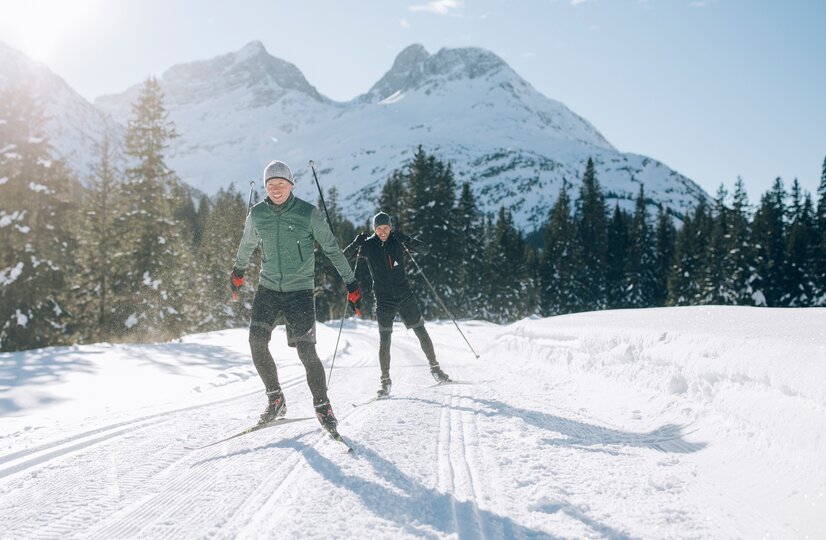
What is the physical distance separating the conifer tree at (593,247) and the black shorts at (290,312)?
56624mm

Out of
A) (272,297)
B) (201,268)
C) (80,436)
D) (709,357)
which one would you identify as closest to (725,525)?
(709,357)

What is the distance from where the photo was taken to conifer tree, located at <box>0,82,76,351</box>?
1750cm

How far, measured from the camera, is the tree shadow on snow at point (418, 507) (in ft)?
8.61

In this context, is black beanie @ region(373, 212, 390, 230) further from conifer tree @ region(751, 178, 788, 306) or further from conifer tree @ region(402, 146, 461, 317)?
conifer tree @ region(751, 178, 788, 306)

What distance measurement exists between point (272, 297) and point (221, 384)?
3.88 m

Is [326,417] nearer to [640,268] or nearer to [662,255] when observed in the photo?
[640,268]

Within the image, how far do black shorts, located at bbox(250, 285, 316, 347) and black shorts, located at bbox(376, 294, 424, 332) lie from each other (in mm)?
2614

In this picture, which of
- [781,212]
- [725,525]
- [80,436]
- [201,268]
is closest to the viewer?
[725,525]

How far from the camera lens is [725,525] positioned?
2678 mm

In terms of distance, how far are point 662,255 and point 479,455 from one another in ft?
222

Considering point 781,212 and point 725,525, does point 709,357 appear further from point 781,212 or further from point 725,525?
point 781,212

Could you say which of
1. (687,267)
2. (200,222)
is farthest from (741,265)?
(200,222)

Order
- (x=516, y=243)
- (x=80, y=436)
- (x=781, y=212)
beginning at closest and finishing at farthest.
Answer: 1. (x=80, y=436)
2. (x=781, y=212)
3. (x=516, y=243)

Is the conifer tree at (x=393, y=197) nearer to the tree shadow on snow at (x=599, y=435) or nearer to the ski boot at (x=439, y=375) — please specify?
the ski boot at (x=439, y=375)
